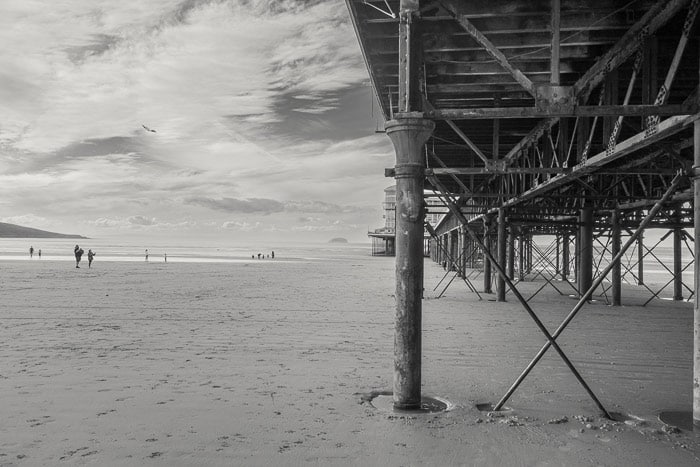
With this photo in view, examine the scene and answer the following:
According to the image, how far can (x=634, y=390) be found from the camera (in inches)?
292

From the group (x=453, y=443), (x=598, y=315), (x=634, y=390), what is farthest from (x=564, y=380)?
(x=598, y=315)

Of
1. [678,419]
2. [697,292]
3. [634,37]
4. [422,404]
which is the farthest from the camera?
[634,37]

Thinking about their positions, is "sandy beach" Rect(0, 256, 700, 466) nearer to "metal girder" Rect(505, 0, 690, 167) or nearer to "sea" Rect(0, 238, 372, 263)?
"metal girder" Rect(505, 0, 690, 167)

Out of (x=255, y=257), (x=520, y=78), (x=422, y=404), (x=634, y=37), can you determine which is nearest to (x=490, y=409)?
(x=422, y=404)

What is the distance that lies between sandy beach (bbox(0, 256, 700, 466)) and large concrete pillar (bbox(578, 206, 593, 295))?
3363 mm

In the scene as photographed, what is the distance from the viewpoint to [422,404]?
6648 mm

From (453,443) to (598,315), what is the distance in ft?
39.9

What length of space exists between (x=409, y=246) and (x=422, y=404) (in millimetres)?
2049

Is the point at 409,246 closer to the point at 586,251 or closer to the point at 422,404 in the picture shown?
the point at 422,404

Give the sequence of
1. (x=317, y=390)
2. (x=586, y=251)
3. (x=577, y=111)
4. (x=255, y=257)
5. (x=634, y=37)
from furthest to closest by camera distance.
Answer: (x=255, y=257) → (x=586, y=251) → (x=317, y=390) → (x=634, y=37) → (x=577, y=111)

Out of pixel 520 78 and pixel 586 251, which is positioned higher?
pixel 520 78

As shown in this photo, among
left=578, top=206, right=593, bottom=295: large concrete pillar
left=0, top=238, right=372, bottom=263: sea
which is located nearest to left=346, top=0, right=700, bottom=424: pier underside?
left=578, top=206, right=593, bottom=295: large concrete pillar

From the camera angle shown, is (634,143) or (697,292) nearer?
(697,292)

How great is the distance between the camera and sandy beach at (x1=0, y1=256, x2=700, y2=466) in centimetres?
517
